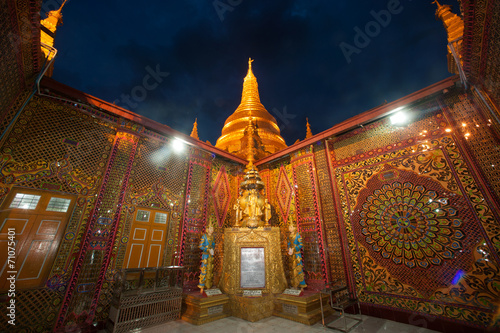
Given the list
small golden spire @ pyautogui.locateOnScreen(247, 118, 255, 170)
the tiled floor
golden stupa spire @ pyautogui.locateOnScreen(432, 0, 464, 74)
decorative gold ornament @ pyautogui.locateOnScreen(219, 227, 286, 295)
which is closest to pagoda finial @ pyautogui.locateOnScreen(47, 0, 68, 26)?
small golden spire @ pyautogui.locateOnScreen(247, 118, 255, 170)

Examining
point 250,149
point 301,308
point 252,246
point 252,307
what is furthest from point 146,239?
point 250,149

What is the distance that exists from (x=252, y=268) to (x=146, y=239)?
2.74 m

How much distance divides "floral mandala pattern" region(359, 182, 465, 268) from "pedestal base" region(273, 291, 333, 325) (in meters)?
1.81

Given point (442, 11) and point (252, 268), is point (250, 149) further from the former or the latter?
point (442, 11)

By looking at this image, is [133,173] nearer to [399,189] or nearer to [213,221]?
[213,221]

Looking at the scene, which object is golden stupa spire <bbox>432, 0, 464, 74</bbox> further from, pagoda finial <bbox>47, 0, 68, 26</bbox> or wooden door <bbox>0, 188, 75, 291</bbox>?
pagoda finial <bbox>47, 0, 68, 26</bbox>

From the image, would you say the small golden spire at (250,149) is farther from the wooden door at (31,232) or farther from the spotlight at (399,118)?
the wooden door at (31,232)

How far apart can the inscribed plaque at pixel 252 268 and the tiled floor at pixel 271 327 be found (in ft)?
2.55

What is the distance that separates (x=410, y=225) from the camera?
13.7 feet

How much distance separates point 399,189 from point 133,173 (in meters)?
6.50

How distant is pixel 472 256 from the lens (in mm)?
3463

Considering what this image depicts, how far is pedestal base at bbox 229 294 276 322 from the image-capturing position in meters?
4.15

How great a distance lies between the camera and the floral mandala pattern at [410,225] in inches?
149

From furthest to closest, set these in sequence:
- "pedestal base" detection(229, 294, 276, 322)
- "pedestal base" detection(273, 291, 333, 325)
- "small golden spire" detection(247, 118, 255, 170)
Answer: "small golden spire" detection(247, 118, 255, 170) → "pedestal base" detection(229, 294, 276, 322) → "pedestal base" detection(273, 291, 333, 325)
